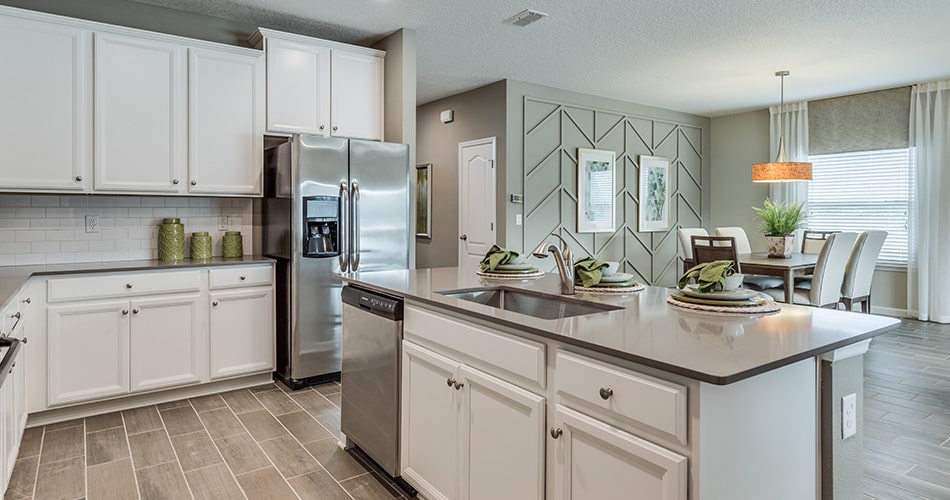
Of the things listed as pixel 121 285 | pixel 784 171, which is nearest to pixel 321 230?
pixel 121 285

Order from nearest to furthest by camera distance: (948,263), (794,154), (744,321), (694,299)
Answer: (744,321)
(694,299)
(948,263)
(794,154)

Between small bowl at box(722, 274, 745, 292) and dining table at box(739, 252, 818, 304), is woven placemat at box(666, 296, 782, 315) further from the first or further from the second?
dining table at box(739, 252, 818, 304)

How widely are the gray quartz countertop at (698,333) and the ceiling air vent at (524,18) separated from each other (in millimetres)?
2516

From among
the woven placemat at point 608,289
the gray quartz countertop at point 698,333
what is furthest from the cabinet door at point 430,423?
the woven placemat at point 608,289

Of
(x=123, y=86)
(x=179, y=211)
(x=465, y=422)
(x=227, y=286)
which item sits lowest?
(x=465, y=422)

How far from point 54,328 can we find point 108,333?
0.83 ft

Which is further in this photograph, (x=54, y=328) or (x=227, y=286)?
(x=227, y=286)

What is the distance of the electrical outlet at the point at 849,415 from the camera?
1.53 meters

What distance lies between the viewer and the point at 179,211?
388 cm

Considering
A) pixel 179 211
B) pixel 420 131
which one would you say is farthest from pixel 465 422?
pixel 420 131

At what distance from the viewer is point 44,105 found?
3152 millimetres

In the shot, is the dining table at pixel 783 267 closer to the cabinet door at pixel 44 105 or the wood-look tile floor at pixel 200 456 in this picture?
the wood-look tile floor at pixel 200 456

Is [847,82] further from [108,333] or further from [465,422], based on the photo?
[108,333]

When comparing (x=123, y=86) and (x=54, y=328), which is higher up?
(x=123, y=86)
